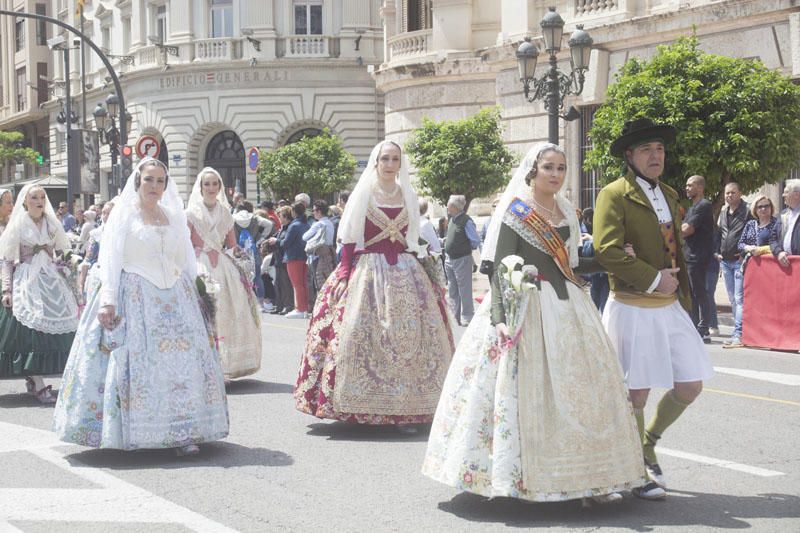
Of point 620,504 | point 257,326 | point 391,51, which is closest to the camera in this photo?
point 620,504

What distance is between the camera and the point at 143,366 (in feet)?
24.2

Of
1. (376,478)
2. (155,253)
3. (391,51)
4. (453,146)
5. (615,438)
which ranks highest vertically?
(391,51)

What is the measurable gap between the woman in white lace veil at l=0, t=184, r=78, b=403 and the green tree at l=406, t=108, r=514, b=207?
1461 centimetres

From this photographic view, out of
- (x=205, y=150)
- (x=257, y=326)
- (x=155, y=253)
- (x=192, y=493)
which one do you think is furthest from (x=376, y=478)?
(x=205, y=150)

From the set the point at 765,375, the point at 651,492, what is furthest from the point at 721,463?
the point at 765,375

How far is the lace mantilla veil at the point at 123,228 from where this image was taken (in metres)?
7.50

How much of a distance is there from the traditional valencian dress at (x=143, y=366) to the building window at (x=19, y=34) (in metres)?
57.4

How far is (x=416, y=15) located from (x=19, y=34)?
129ft

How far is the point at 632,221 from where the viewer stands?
625 centimetres

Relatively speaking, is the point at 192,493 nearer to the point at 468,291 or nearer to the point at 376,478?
the point at 376,478

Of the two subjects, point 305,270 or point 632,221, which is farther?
point 305,270

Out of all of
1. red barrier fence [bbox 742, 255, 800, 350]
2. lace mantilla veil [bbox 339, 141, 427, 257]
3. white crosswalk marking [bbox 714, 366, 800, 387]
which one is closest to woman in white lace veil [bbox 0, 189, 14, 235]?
lace mantilla veil [bbox 339, 141, 427, 257]

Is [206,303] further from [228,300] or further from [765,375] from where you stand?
[765,375]

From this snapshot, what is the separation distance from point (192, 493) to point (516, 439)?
1.98 meters
